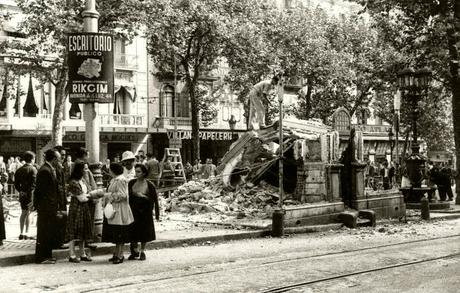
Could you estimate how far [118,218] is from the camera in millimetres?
10430

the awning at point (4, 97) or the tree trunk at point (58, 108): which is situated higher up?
the awning at point (4, 97)

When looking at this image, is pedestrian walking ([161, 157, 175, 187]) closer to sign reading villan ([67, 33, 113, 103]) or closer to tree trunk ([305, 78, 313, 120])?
sign reading villan ([67, 33, 113, 103])

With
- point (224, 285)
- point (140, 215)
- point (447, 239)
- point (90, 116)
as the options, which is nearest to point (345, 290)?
point (224, 285)

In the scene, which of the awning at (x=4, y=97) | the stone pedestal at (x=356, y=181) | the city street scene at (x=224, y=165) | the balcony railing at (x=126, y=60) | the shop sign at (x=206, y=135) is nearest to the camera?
the city street scene at (x=224, y=165)

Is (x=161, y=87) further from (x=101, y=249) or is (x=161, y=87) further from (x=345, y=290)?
(x=345, y=290)

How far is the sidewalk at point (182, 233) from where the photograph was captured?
11.2 meters

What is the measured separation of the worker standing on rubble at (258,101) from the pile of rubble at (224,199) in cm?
196

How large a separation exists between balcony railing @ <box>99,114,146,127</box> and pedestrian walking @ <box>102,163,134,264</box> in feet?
99.8

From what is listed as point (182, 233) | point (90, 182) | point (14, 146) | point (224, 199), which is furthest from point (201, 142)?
point (90, 182)

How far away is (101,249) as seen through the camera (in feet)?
38.6

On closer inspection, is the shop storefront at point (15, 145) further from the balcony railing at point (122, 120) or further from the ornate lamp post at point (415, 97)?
the ornate lamp post at point (415, 97)

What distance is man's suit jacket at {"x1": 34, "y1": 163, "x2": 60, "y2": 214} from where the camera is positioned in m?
10.5

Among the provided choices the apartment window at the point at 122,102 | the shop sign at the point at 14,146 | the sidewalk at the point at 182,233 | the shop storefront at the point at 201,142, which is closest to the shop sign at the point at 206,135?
the shop storefront at the point at 201,142

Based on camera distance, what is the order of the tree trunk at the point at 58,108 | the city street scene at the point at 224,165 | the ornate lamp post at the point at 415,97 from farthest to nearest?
the tree trunk at the point at 58,108 → the ornate lamp post at the point at 415,97 → the city street scene at the point at 224,165
